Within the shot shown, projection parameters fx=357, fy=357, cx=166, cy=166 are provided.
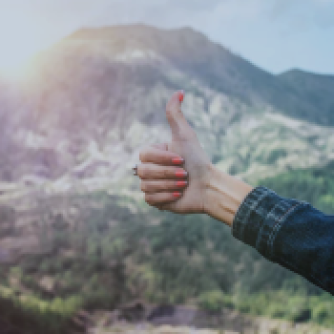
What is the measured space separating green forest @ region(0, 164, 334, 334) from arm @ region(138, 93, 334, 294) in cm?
124

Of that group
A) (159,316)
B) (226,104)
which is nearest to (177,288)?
(159,316)

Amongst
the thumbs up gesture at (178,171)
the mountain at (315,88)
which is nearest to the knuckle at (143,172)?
the thumbs up gesture at (178,171)

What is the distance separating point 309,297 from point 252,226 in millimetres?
1592

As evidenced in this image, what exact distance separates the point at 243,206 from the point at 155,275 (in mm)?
1491

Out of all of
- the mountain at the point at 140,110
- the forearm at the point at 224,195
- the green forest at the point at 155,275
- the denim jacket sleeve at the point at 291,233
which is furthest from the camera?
the mountain at the point at 140,110

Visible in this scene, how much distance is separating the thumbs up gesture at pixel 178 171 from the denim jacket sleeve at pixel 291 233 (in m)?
0.19

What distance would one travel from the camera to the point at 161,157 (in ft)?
2.33

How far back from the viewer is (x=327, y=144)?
213cm

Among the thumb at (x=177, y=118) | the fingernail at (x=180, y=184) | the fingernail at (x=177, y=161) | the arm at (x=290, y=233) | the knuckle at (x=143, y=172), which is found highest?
the thumb at (x=177, y=118)

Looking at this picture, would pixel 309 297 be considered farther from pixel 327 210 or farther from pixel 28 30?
pixel 28 30

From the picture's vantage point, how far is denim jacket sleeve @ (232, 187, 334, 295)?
1.44 ft

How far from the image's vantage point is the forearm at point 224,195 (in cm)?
62

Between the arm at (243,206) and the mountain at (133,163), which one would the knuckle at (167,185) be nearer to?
the arm at (243,206)

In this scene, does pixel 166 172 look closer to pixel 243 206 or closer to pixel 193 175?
pixel 193 175
